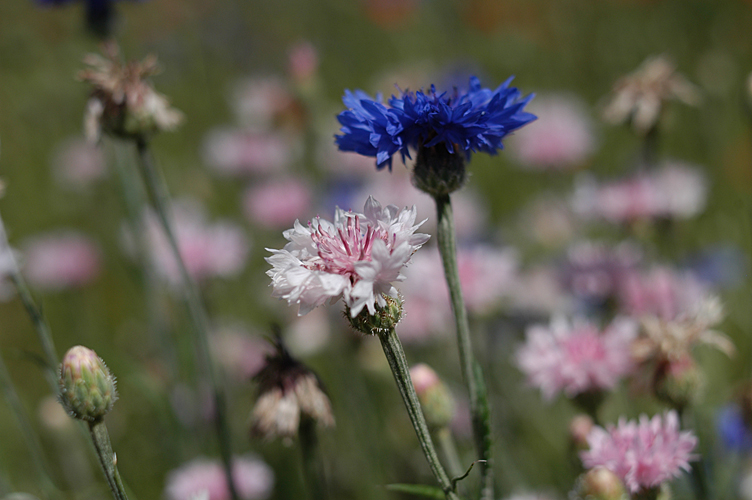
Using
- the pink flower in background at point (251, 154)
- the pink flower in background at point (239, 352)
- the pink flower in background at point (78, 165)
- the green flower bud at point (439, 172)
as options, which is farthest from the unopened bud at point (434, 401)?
the pink flower in background at point (78, 165)

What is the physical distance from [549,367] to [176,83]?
4589 mm

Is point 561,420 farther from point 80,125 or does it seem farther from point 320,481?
point 80,125

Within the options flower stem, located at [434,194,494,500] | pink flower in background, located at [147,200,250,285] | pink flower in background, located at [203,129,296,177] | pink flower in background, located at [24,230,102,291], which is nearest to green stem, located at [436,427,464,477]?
flower stem, located at [434,194,494,500]

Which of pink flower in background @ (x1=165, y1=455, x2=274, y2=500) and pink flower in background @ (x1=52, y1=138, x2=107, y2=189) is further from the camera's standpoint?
pink flower in background @ (x1=52, y1=138, x2=107, y2=189)

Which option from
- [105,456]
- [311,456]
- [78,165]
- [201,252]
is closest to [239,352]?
[201,252]

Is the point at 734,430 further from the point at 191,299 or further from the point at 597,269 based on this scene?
the point at 191,299

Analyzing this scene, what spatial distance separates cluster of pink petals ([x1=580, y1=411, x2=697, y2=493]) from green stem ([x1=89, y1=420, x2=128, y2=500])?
0.70 m

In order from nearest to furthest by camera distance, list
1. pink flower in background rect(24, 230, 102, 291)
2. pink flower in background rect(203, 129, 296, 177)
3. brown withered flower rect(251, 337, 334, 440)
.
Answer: brown withered flower rect(251, 337, 334, 440), pink flower in background rect(203, 129, 296, 177), pink flower in background rect(24, 230, 102, 291)

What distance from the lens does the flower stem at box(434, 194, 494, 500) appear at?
0.92 meters

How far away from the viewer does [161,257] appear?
2.18m

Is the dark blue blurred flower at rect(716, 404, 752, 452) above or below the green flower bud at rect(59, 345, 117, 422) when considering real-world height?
below

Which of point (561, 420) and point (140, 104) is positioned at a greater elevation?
point (140, 104)

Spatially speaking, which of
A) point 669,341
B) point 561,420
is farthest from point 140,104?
point 561,420

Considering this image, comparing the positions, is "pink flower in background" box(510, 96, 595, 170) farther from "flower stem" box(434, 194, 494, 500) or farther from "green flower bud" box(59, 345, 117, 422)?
"green flower bud" box(59, 345, 117, 422)
